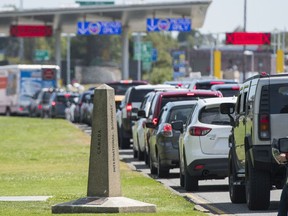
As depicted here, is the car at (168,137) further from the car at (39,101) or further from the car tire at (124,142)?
the car at (39,101)

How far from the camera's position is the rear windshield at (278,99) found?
18453mm

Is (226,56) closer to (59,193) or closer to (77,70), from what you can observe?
(77,70)

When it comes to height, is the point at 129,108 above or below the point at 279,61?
above

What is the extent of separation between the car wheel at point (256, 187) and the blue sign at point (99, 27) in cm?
7342

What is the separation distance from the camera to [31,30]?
96.1 metres

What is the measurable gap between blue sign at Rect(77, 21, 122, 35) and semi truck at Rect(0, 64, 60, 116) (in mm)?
6851

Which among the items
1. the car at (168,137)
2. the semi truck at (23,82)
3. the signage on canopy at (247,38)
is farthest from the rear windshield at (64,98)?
the car at (168,137)

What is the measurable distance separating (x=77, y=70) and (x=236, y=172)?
146002 millimetres

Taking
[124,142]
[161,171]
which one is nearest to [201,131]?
[161,171]

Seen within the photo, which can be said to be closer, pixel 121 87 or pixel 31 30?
pixel 121 87

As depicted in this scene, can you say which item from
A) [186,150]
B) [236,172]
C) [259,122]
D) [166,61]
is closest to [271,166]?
[259,122]

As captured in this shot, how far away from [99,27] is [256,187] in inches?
2959

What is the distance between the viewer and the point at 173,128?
25.5 m

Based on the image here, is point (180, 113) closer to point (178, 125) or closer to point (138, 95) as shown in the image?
point (178, 125)
